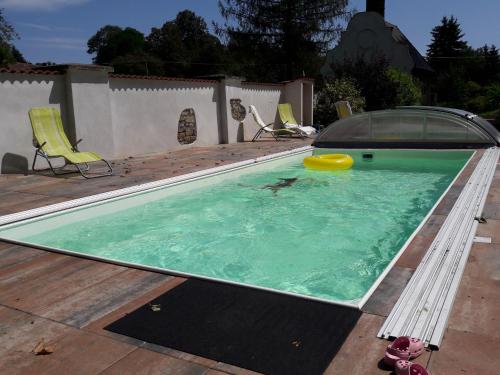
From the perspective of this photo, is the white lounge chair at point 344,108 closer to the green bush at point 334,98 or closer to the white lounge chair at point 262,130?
the white lounge chair at point 262,130

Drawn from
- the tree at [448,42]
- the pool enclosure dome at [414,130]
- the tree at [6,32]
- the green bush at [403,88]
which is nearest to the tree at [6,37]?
the tree at [6,32]

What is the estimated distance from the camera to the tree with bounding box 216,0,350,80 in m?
26.1

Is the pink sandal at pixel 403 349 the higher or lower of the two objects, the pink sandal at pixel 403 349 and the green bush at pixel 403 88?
the lower

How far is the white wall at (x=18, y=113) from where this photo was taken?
27.7ft

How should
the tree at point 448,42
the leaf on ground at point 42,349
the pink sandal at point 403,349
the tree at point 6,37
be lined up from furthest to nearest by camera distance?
the tree at point 448,42
the tree at point 6,37
the leaf on ground at point 42,349
the pink sandal at point 403,349

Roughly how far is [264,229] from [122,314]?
10.4 feet

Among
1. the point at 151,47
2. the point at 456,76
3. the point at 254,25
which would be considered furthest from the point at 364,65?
the point at 151,47

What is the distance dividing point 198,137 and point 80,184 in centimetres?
632

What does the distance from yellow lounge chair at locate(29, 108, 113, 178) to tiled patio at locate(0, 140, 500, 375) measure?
3946 millimetres

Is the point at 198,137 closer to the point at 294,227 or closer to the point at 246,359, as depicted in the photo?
the point at 294,227

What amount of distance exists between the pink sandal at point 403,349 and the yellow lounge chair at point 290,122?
1289cm

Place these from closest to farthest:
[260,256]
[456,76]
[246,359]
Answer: [246,359] → [260,256] → [456,76]

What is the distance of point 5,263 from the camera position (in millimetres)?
3832

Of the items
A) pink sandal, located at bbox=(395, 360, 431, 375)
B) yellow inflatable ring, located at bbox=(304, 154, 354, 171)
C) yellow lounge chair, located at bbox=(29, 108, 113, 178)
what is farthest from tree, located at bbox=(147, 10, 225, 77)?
pink sandal, located at bbox=(395, 360, 431, 375)
